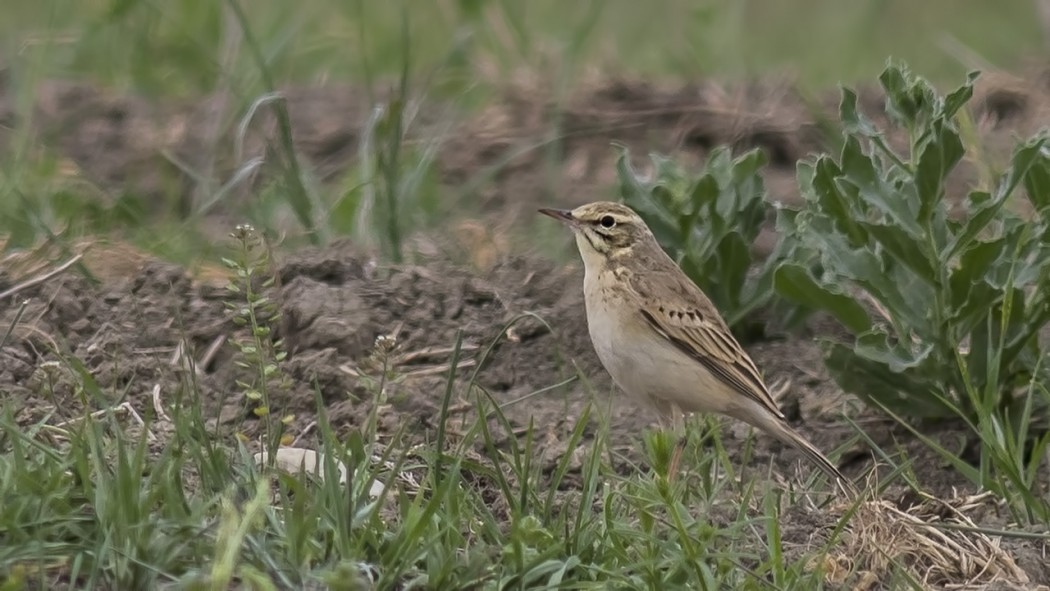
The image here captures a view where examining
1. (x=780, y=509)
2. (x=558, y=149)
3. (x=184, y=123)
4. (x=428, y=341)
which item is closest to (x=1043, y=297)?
(x=780, y=509)

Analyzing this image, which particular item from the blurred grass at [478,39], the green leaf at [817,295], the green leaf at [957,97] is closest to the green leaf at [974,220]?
the green leaf at [957,97]

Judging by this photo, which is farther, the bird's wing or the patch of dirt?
the patch of dirt

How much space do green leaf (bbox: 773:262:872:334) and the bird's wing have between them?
12.2 inches

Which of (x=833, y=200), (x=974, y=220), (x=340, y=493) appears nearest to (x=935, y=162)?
(x=974, y=220)

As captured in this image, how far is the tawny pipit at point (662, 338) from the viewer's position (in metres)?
6.30

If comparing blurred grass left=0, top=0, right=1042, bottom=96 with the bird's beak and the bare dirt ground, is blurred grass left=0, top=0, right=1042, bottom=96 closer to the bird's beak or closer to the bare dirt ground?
the bare dirt ground

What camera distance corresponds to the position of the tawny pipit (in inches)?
Answer: 248

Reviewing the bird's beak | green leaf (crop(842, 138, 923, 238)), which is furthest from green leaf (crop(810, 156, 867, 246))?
the bird's beak

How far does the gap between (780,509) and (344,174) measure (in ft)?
15.1

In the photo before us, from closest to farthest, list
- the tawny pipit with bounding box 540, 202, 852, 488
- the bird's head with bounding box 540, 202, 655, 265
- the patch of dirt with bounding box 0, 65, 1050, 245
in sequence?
the tawny pipit with bounding box 540, 202, 852, 488
the bird's head with bounding box 540, 202, 655, 265
the patch of dirt with bounding box 0, 65, 1050, 245

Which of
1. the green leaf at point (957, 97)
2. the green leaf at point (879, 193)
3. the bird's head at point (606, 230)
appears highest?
the green leaf at point (957, 97)

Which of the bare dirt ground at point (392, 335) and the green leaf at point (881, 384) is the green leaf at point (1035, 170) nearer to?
the green leaf at point (881, 384)

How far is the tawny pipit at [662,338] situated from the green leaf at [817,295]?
0.33 metres

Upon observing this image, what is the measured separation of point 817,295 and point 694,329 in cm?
49
